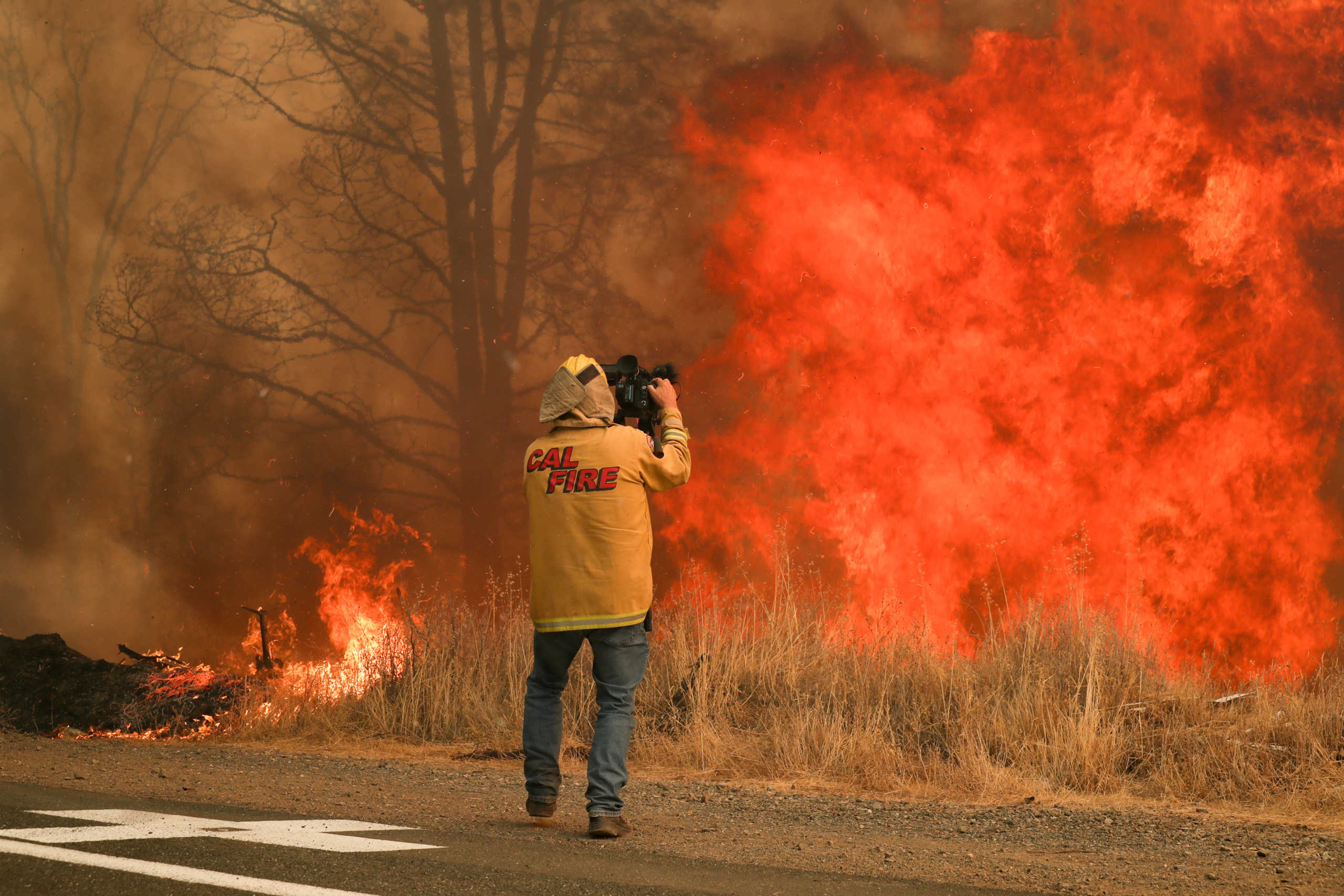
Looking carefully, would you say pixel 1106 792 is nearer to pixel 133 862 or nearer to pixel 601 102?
pixel 133 862

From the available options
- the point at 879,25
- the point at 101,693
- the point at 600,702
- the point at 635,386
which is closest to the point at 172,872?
the point at 600,702

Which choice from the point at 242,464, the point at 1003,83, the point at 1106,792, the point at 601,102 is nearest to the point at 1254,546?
the point at 1003,83

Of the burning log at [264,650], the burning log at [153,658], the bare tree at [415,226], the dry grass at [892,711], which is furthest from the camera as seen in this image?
the bare tree at [415,226]

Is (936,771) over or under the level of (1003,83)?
under

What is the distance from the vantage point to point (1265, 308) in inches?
469

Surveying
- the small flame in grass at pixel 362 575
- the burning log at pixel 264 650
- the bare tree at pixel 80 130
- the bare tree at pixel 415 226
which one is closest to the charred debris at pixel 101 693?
the burning log at pixel 264 650

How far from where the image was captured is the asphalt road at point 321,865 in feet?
11.7

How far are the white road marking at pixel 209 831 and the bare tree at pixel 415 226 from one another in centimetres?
757

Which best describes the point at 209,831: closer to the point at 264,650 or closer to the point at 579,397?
the point at 579,397

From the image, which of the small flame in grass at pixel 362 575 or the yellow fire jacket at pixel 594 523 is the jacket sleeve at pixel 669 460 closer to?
the yellow fire jacket at pixel 594 523

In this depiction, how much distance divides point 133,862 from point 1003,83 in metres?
11.1

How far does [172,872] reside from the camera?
3.67 metres

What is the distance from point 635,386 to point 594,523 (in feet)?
2.35

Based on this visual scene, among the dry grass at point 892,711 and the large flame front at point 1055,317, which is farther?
the large flame front at point 1055,317
